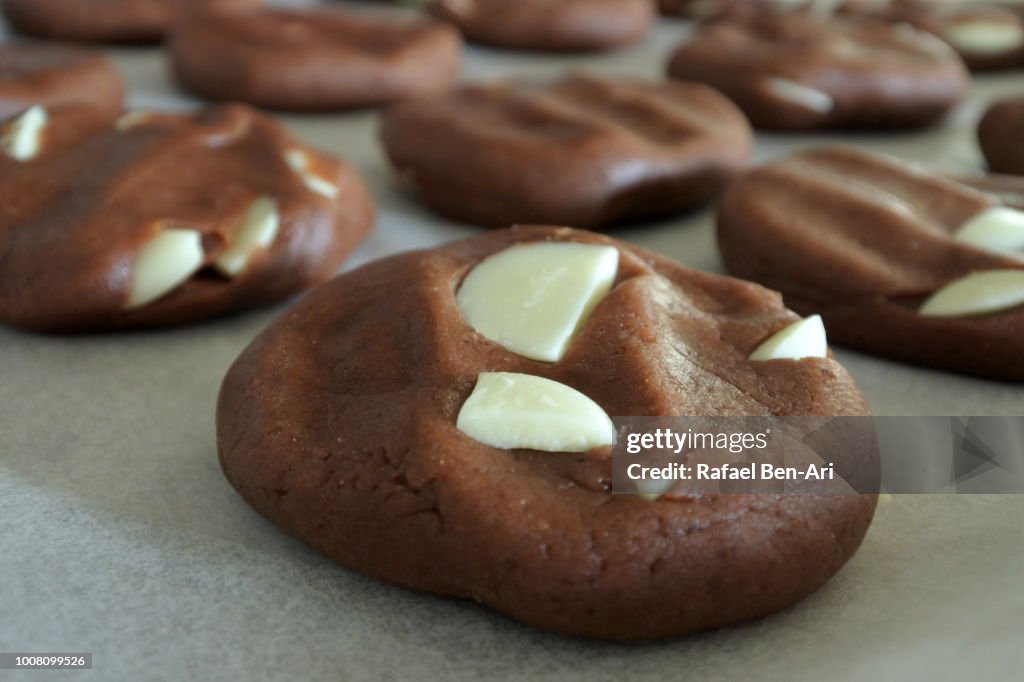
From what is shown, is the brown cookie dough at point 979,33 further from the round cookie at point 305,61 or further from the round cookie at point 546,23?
the round cookie at point 305,61

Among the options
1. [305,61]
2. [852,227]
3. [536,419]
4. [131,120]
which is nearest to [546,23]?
[305,61]

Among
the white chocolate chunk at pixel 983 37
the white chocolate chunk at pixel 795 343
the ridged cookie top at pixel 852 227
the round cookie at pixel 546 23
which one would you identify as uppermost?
the white chocolate chunk at pixel 795 343

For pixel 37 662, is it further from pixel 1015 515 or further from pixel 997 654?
pixel 1015 515

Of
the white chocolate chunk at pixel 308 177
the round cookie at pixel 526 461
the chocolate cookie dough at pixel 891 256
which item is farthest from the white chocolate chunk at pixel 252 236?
the chocolate cookie dough at pixel 891 256

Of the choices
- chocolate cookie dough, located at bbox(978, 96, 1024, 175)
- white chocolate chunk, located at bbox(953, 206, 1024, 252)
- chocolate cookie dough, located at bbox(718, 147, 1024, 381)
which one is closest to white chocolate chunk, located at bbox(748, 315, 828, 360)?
chocolate cookie dough, located at bbox(718, 147, 1024, 381)

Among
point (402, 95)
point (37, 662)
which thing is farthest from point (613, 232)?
point (37, 662)

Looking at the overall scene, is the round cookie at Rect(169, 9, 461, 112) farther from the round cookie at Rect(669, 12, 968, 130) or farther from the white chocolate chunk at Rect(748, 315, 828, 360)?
the white chocolate chunk at Rect(748, 315, 828, 360)
